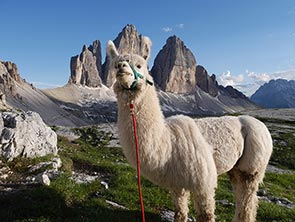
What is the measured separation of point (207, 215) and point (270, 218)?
13.2 feet

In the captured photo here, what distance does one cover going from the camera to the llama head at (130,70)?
611 cm

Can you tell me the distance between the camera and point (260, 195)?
14102 mm

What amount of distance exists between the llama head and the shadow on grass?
3796 mm

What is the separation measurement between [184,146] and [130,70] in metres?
2.25

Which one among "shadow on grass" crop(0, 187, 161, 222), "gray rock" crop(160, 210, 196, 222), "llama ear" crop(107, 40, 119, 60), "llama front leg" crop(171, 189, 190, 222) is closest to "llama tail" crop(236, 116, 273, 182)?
"llama front leg" crop(171, 189, 190, 222)

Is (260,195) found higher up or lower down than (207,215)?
lower down

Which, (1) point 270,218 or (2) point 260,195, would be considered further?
(2) point 260,195

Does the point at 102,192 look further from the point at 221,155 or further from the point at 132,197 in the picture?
the point at 221,155

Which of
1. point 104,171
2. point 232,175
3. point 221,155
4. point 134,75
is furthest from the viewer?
point 104,171

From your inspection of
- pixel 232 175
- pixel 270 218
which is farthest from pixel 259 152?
pixel 270 218

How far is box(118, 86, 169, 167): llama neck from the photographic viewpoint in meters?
6.76

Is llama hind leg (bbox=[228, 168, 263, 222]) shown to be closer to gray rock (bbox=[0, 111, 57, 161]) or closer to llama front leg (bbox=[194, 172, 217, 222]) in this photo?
llama front leg (bbox=[194, 172, 217, 222])

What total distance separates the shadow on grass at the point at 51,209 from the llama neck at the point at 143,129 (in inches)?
94.6

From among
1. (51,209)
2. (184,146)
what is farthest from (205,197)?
(51,209)
